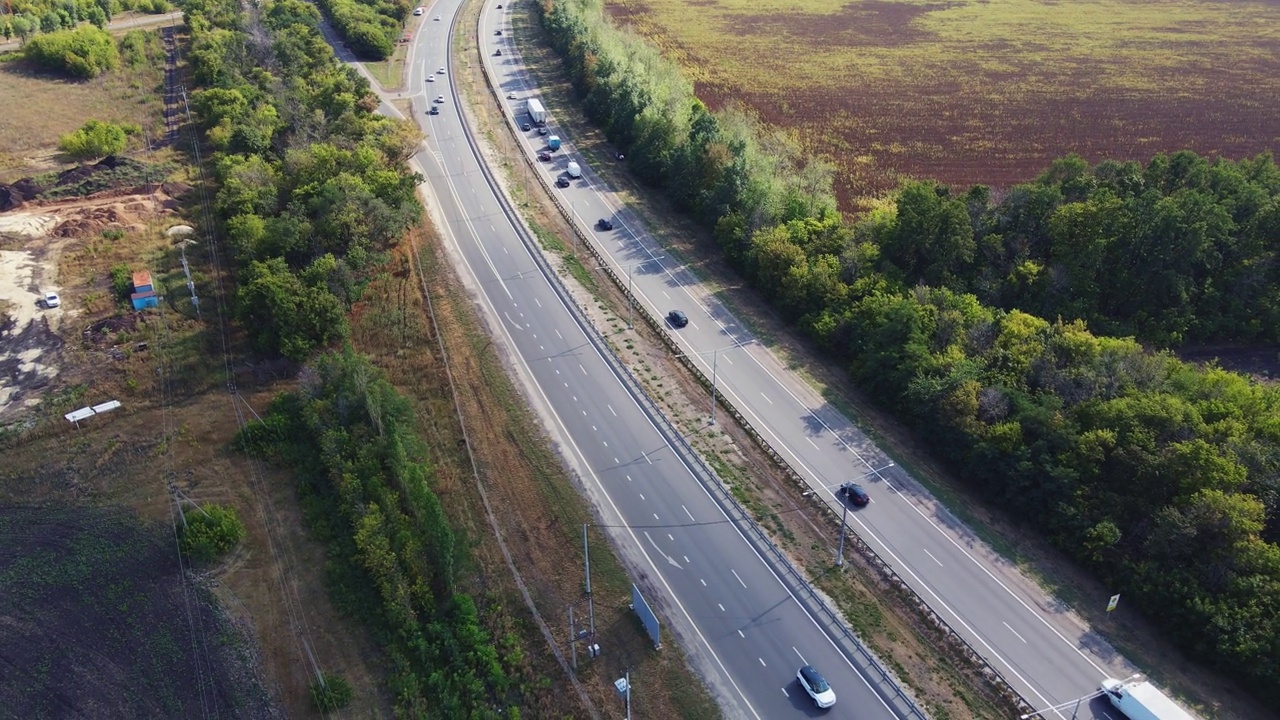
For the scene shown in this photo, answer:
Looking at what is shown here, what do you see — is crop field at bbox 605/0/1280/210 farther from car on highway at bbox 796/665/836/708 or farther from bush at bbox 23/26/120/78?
bush at bbox 23/26/120/78

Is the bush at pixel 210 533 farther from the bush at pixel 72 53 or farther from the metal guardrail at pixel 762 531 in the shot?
the bush at pixel 72 53

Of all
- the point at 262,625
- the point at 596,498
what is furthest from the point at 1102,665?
the point at 262,625

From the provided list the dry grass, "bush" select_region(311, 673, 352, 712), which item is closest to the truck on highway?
the dry grass

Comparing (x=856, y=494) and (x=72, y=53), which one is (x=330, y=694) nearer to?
(x=856, y=494)

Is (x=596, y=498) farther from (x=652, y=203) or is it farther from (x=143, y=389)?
(x=652, y=203)

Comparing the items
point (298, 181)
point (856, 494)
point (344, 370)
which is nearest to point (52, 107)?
point (298, 181)
